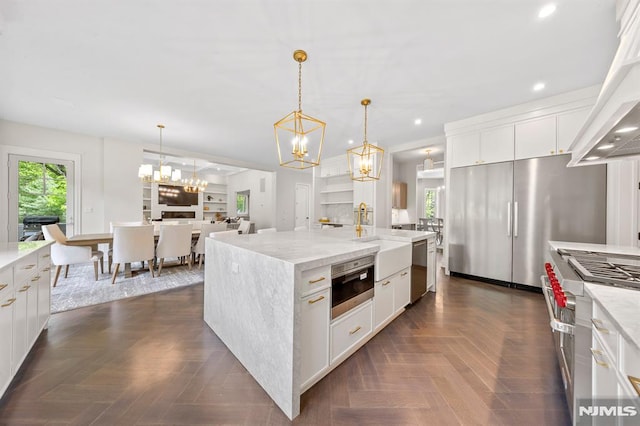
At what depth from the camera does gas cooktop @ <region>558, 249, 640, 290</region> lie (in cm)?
99

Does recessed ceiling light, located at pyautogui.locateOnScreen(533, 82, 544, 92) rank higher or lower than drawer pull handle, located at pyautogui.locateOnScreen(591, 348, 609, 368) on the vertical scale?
higher

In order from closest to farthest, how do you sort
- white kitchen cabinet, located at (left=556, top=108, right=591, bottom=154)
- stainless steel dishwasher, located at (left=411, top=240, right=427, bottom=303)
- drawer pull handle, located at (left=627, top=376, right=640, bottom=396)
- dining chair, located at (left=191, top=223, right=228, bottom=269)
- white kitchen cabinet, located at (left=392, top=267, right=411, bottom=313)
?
drawer pull handle, located at (left=627, top=376, right=640, bottom=396)
white kitchen cabinet, located at (left=392, top=267, right=411, bottom=313)
stainless steel dishwasher, located at (left=411, top=240, right=427, bottom=303)
white kitchen cabinet, located at (left=556, top=108, right=591, bottom=154)
dining chair, located at (left=191, top=223, right=228, bottom=269)

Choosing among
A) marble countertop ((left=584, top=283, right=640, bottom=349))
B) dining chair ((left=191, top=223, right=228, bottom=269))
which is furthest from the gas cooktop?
dining chair ((left=191, top=223, right=228, bottom=269))

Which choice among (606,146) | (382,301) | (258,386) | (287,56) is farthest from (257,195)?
(606,146)

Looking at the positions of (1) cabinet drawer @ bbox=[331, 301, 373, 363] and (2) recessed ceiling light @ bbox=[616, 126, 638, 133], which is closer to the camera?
(2) recessed ceiling light @ bbox=[616, 126, 638, 133]

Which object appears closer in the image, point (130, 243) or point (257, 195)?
point (130, 243)

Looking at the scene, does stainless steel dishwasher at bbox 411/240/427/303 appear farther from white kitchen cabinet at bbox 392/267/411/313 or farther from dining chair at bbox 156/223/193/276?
dining chair at bbox 156/223/193/276

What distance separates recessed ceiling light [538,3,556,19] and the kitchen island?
7.31 feet

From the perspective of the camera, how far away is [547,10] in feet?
5.70

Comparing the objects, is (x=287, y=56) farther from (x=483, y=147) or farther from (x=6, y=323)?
(x=483, y=147)

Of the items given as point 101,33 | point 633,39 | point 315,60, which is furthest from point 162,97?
point 633,39

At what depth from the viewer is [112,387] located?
146 centimetres

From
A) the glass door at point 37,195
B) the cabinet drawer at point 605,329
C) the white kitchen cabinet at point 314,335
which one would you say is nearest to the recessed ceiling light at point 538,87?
the cabinet drawer at point 605,329

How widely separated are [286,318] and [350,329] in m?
0.68
